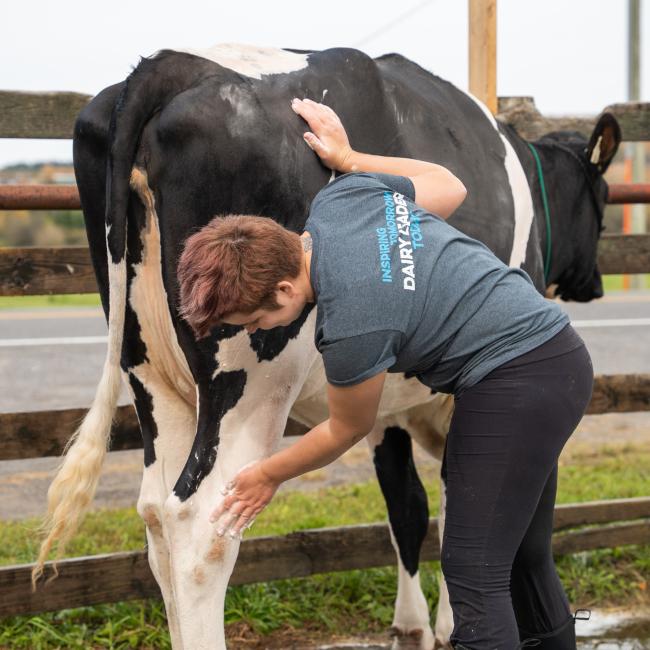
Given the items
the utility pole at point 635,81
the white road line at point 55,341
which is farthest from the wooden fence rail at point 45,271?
the utility pole at point 635,81

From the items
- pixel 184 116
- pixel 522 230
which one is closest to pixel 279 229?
pixel 184 116

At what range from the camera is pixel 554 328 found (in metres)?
2.42

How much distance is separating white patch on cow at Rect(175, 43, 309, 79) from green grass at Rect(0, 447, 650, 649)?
6.48 ft

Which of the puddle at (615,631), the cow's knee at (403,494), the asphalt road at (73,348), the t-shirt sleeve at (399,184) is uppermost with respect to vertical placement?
the t-shirt sleeve at (399,184)

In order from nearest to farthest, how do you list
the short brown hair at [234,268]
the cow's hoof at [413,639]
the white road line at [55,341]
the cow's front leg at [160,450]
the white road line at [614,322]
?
the short brown hair at [234,268] < the cow's front leg at [160,450] < the cow's hoof at [413,639] < the white road line at [55,341] < the white road line at [614,322]

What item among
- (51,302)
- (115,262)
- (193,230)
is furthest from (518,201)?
(51,302)

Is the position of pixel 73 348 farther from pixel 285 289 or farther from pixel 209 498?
pixel 285 289

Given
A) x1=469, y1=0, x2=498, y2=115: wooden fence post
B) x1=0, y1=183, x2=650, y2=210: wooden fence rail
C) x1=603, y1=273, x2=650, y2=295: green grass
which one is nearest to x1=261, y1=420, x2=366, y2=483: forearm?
x1=0, y1=183, x2=650, y2=210: wooden fence rail

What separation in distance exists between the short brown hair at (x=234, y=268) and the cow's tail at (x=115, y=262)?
577 mm

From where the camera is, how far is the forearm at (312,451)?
231cm

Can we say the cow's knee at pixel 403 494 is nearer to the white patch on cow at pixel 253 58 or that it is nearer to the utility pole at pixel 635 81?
the white patch on cow at pixel 253 58

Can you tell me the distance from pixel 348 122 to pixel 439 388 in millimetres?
934

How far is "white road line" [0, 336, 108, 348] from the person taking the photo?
392 inches

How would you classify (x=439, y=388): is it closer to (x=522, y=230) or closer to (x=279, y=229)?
(x=279, y=229)
